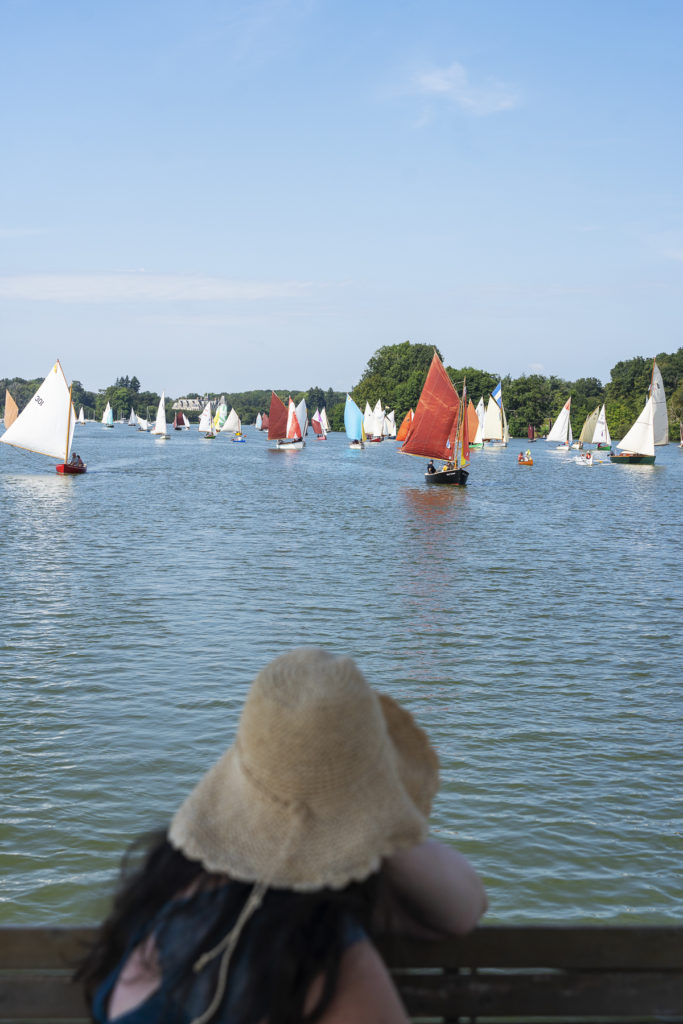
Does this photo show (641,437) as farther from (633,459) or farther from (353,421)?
(353,421)

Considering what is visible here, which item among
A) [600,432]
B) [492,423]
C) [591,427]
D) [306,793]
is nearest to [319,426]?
[492,423]

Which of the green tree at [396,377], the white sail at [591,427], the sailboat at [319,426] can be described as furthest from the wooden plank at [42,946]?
the green tree at [396,377]

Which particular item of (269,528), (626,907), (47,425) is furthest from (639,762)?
(47,425)

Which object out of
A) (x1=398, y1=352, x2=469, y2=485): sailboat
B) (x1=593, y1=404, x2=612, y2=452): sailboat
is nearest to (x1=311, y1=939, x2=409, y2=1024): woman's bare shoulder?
(x1=398, y1=352, x2=469, y2=485): sailboat

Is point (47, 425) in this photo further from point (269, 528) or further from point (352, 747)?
point (352, 747)

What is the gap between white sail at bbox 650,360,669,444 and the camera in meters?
68.4

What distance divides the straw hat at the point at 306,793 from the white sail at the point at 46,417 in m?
46.9

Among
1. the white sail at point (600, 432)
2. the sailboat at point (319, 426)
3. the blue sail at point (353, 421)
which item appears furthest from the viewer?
the sailboat at point (319, 426)

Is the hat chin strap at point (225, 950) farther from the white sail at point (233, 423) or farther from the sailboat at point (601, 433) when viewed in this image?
the white sail at point (233, 423)

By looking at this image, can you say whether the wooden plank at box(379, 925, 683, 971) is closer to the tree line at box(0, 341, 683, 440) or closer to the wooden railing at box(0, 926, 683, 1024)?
the wooden railing at box(0, 926, 683, 1024)

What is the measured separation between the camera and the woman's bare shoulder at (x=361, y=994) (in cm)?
178

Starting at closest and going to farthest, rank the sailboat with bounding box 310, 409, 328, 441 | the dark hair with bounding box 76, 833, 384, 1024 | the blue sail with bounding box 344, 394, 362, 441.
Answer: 1. the dark hair with bounding box 76, 833, 384, 1024
2. the blue sail with bounding box 344, 394, 362, 441
3. the sailboat with bounding box 310, 409, 328, 441

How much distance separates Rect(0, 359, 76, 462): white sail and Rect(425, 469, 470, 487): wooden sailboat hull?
1880 centimetres

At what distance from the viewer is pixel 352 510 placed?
40.8 m
